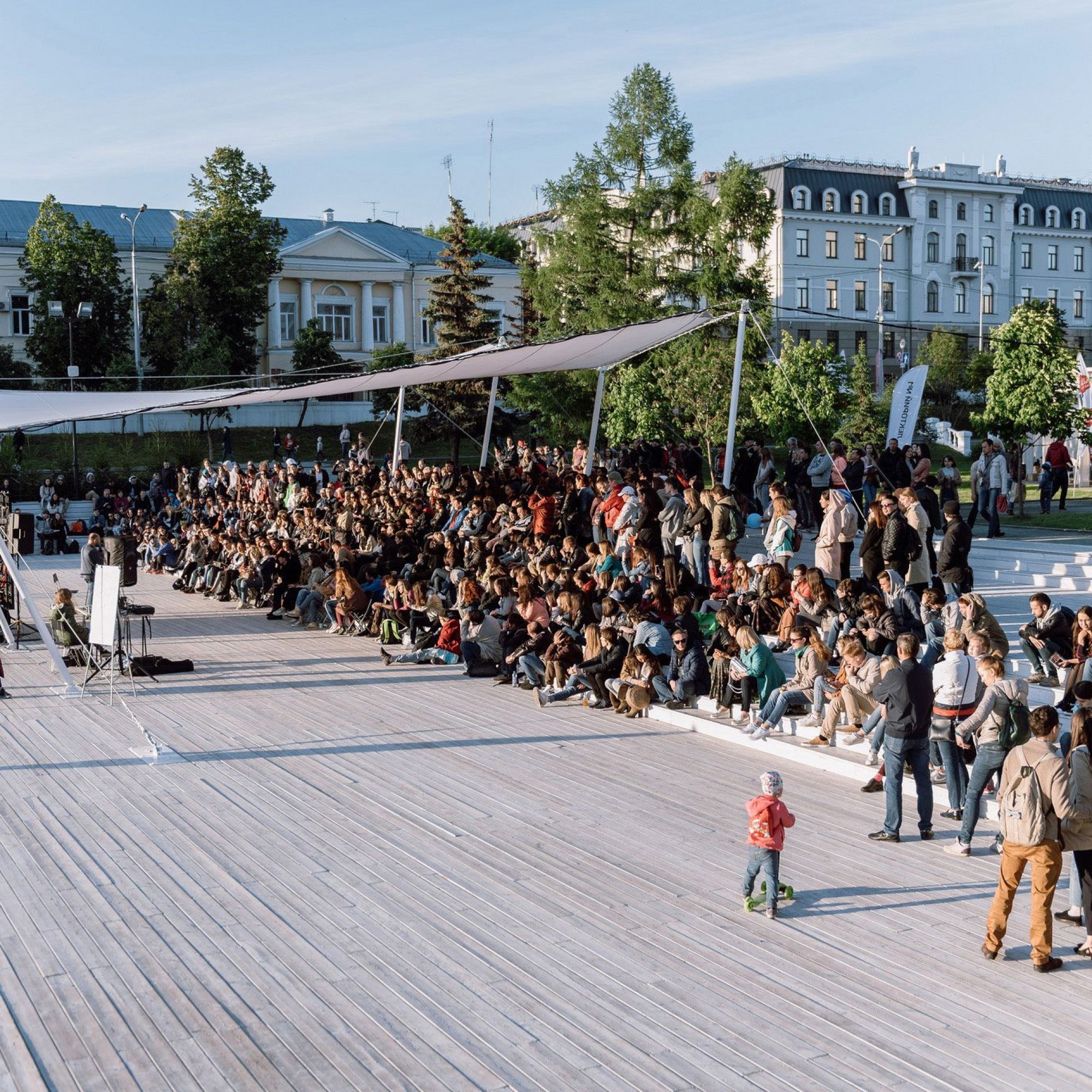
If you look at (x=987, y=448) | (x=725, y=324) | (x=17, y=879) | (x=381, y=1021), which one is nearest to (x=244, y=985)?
(x=381, y=1021)

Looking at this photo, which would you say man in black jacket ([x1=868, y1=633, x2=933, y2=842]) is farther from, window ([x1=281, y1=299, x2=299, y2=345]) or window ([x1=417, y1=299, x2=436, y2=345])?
window ([x1=417, y1=299, x2=436, y2=345])

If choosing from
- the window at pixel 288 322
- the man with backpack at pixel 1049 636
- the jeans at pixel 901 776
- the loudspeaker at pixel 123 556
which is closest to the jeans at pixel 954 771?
the jeans at pixel 901 776

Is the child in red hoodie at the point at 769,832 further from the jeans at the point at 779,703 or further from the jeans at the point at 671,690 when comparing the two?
the jeans at the point at 671,690

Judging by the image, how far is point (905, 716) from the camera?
8.48 metres

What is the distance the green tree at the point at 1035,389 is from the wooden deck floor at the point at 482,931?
14624 millimetres

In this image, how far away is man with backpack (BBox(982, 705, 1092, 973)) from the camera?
21.3 ft

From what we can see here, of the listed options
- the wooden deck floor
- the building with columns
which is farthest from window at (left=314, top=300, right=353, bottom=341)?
the wooden deck floor

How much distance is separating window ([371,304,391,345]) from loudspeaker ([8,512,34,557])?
45322mm

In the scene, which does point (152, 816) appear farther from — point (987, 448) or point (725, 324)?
point (725, 324)

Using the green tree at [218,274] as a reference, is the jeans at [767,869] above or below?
below

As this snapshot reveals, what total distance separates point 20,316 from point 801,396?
3945 centimetres

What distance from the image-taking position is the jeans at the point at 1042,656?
11852 mm

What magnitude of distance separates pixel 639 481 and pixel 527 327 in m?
30.7

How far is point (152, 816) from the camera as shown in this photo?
9727 millimetres
